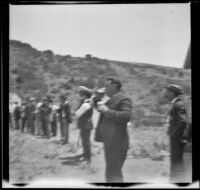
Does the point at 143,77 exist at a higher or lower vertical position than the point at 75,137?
higher

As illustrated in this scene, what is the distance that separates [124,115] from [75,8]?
1.98 m

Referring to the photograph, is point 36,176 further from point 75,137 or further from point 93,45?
point 93,45

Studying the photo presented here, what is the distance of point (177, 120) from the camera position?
6160mm

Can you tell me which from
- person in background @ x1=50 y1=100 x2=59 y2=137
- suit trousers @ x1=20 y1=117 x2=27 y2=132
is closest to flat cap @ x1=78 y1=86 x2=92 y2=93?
person in background @ x1=50 y1=100 x2=59 y2=137

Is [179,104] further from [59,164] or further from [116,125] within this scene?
[59,164]

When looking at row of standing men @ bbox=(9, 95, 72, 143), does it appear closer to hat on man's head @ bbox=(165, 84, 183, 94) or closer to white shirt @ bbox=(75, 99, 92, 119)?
white shirt @ bbox=(75, 99, 92, 119)

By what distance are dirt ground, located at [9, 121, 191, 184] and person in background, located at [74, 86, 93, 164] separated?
8 centimetres

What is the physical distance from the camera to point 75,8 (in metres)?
6.25

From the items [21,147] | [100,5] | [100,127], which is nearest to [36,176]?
[21,147]

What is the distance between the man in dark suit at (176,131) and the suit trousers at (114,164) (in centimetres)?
83

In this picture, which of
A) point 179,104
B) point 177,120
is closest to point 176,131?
point 177,120

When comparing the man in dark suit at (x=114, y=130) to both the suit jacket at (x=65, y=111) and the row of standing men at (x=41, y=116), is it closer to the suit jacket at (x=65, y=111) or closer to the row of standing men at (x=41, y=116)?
the suit jacket at (x=65, y=111)

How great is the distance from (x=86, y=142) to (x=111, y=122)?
0.55m

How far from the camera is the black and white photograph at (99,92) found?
6.20 m
